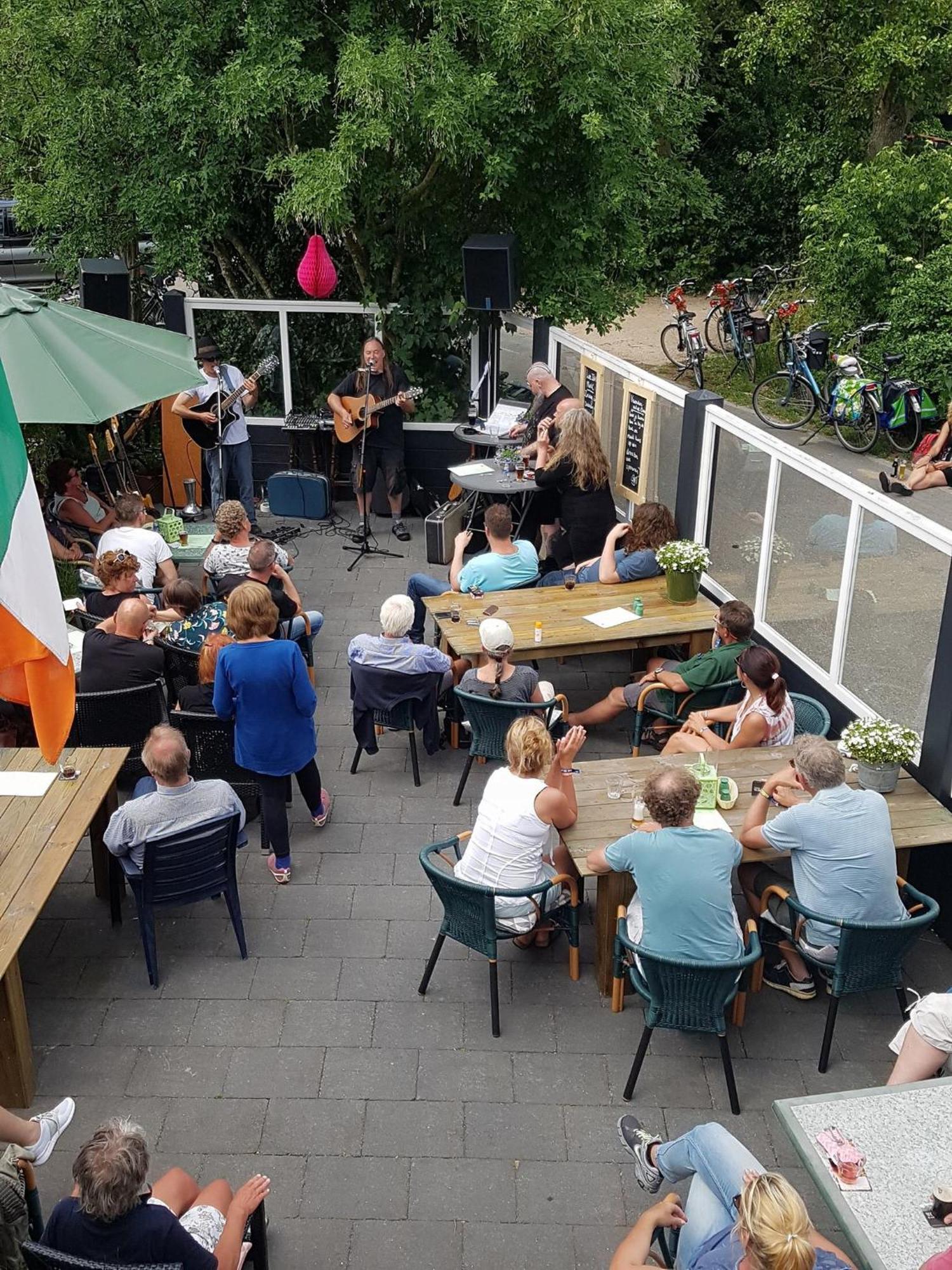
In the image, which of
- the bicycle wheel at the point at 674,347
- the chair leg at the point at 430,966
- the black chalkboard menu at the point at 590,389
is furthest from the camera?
the bicycle wheel at the point at 674,347

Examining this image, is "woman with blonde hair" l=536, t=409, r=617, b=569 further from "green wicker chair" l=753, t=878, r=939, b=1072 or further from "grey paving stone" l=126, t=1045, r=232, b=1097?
"grey paving stone" l=126, t=1045, r=232, b=1097

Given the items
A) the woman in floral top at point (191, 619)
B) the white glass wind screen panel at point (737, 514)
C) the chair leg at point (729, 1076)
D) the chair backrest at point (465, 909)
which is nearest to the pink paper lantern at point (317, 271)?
the white glass wind screen panel at point (737, 514)

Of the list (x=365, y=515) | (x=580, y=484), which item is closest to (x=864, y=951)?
(x=580, y=484)

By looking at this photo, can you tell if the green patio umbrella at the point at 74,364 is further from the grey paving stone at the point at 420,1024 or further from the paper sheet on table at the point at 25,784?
the grey paving stone at the point at 420,1024

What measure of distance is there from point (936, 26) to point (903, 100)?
193 centimetres

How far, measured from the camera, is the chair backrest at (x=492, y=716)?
252 inches

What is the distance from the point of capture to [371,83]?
32.5 ft

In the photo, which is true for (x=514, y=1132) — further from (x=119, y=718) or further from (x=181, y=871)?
(x=119, y=718)

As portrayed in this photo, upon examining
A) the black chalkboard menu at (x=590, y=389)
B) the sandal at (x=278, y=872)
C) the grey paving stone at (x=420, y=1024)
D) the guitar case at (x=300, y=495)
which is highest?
the black chalkboard menu at (x=590, y=389)

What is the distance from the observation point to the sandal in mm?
6160

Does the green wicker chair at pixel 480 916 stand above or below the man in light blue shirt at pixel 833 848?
below

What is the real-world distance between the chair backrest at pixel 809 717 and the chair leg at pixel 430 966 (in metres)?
2.20

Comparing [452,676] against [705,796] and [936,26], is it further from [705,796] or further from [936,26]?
[936,26]

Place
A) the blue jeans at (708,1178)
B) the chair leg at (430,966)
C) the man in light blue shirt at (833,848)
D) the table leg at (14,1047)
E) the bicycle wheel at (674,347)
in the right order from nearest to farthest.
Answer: the blue jeans at (708,1178)
the table leg at (14,1047)
the man in light blue shirt at (833,848)
the chair leg at (430,966)
the bicycle wheel at (674,347)
